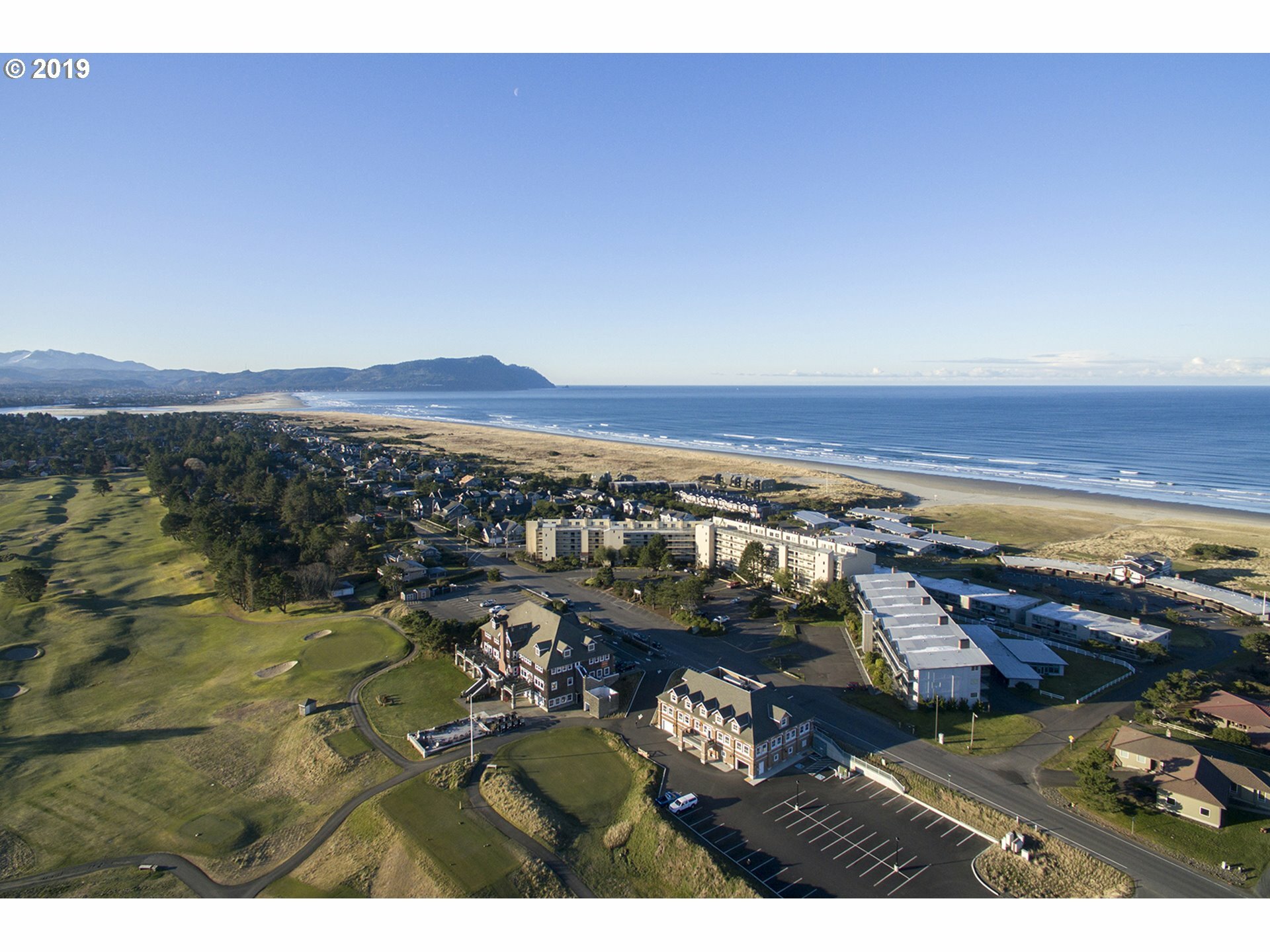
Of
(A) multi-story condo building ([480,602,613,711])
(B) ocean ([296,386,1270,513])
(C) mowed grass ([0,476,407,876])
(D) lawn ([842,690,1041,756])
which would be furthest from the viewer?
(B) ocean ([296,386,1270,513])

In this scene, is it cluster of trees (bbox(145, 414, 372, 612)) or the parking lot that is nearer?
the parking lot

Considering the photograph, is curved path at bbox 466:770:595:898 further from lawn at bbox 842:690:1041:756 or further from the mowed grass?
lawn at bbox 842:690:1041:756

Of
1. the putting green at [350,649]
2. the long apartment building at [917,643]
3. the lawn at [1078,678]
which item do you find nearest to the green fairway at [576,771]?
the putting green at [350,649]

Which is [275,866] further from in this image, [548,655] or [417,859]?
[548,655]

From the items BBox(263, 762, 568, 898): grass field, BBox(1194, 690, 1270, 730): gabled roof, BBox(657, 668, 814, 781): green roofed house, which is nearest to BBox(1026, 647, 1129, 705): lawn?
BBox(1194, 690, 1270, 730): gabled roof

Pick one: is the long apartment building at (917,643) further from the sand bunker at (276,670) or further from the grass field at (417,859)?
the sand bunker at (276,670)

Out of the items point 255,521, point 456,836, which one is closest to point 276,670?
point 456,836

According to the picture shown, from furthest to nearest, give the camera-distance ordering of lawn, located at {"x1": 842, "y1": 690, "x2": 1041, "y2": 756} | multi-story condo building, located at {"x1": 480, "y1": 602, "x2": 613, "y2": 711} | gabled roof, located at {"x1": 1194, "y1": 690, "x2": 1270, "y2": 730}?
multi-story condo building, located at {"x1": 480, "y1": 602, "x2": 613, "y2": 711}
gabled roof, located at {"x1": 1194, "y1": 690, "x2": 1270, "y2": 730}
lawn, located at {"x1": 842, "y1": 690, "x2": 1041, "y2": 756}
